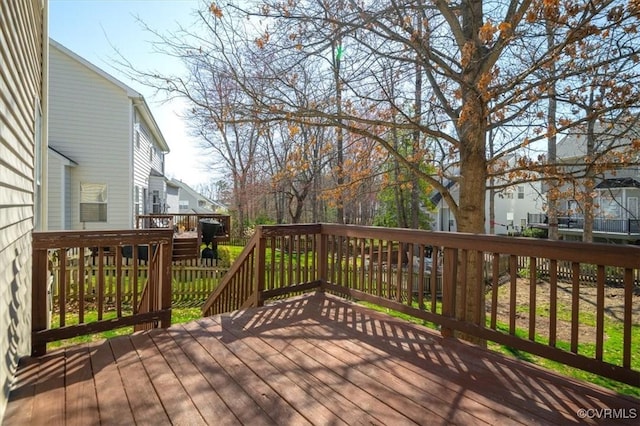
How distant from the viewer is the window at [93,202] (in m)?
11.3

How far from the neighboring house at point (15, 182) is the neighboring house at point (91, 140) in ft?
27.6

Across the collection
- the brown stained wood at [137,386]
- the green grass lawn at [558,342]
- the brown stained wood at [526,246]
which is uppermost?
the brown stained wood at [526,246]

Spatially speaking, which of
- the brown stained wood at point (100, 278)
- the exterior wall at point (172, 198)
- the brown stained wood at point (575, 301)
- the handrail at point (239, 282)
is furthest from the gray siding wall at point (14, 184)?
the exterior wall at point (172, 198)

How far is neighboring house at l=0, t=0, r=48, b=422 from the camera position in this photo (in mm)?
2166

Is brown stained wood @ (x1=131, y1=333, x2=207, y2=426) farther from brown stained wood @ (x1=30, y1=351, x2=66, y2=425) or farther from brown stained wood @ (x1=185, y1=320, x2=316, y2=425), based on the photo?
brown stained wood @ (x1=30, y1=351, x2=66, y2=425)

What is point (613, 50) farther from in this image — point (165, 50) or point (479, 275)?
point (165, 50)

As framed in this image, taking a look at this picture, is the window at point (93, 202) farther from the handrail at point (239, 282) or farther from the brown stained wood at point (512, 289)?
the brown stained wood at point (512, 289)

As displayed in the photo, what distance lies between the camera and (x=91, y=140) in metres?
11.3

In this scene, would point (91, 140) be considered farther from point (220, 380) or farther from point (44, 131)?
point (220, 380)

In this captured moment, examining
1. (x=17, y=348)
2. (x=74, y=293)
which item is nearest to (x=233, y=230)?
(x=74, y=293)

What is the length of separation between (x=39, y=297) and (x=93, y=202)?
996cm

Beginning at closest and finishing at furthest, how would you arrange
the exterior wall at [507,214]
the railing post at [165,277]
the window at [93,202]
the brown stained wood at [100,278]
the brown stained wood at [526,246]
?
1. the brown stained wood at [526,246]
2. the brown stained wood at [100,278]
3. the railing post at [165,277]
4. the window at [93,202]
5. the exterior wall at [507,214]

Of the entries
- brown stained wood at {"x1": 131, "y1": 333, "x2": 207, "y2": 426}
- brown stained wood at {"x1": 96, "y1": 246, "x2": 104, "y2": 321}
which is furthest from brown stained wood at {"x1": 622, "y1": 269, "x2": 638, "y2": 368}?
brown stained wood at {"x1": 96, "y1": 246, "x2": 104, "y2": 321}

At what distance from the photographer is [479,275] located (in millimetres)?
3031
